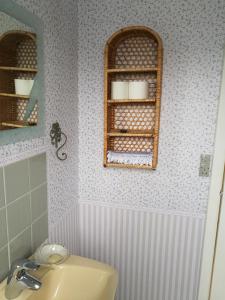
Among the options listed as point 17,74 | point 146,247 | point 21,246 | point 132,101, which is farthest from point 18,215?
point 146,247

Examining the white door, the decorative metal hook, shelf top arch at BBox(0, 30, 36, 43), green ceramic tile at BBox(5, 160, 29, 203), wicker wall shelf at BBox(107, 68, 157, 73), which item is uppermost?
shelf top arch at BBox(0, 30, 36, 43)

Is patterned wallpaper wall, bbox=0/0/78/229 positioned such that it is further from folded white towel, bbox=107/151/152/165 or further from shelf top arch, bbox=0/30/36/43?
folded white towel, bbox=107/151/152/165

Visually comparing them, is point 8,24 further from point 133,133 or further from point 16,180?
point 133,133

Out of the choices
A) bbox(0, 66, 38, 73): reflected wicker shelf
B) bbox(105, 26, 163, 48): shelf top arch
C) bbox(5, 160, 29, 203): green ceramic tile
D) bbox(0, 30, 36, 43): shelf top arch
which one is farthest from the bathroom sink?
bbox(105, 26, 163, 48): shelf top arch

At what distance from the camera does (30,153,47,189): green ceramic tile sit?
112 centimetres

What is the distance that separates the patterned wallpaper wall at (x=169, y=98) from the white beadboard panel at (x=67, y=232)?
20 cm

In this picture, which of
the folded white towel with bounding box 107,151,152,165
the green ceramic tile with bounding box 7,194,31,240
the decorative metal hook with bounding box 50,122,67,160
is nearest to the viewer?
the green ceramic tile with bounding box 7,194,31,240

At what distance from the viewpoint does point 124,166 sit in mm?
1540

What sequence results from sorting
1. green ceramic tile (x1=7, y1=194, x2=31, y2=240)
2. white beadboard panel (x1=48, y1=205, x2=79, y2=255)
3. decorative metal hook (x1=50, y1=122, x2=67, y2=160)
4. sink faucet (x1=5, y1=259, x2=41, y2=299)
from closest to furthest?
sink faucet (x1=5, y1=259, x2=41, y2=299) → green ceramic tile (x1=7, y1=194, x2=31, y2=240) → decorative metal hook (x1=50, y1=122, x2=67, y2=160) → white beadboard panel (x1=48, y1=205, x2=79, y2=255)

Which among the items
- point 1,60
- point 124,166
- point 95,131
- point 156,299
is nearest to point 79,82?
point 95,131

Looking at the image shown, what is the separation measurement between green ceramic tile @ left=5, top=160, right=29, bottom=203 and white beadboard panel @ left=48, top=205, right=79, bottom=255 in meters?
0.38

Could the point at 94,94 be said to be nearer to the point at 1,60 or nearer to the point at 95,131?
the point at 95,131

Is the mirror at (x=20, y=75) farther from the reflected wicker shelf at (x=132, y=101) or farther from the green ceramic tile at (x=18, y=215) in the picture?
the reflected wicker shelf at (x=132, y=101)

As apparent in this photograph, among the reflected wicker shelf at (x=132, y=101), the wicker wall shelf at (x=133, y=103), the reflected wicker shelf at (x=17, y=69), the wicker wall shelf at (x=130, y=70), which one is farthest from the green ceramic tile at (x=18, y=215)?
the wicker wall shelf at (x=130, y=70)
